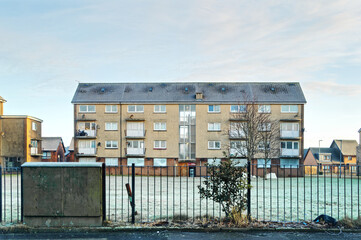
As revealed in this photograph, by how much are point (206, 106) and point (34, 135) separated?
2754 centimetres

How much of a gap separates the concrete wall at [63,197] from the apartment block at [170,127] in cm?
4065

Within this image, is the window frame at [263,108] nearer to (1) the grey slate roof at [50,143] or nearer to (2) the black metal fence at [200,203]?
(2) the black metal fence at [200,203]

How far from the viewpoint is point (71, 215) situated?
7.75 metres

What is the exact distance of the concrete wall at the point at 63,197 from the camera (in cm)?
776

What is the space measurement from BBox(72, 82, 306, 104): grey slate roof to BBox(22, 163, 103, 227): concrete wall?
4106 cm

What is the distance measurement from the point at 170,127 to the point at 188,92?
20.0 feet

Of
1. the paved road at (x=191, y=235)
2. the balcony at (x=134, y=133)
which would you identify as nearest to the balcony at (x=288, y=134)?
the balcony at (x=134, y=133)

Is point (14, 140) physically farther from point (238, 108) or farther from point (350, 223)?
point (350, 223)

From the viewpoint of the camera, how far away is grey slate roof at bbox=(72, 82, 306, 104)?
4875 cm

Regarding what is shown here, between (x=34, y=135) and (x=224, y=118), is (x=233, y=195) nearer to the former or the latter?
(x=224, y=118)

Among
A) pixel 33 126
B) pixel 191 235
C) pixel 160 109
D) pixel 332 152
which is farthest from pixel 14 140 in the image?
pixel 332 152

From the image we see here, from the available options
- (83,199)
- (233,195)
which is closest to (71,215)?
(83,199)

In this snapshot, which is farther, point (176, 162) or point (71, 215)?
point (176, 162)

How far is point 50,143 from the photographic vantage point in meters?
65.3
